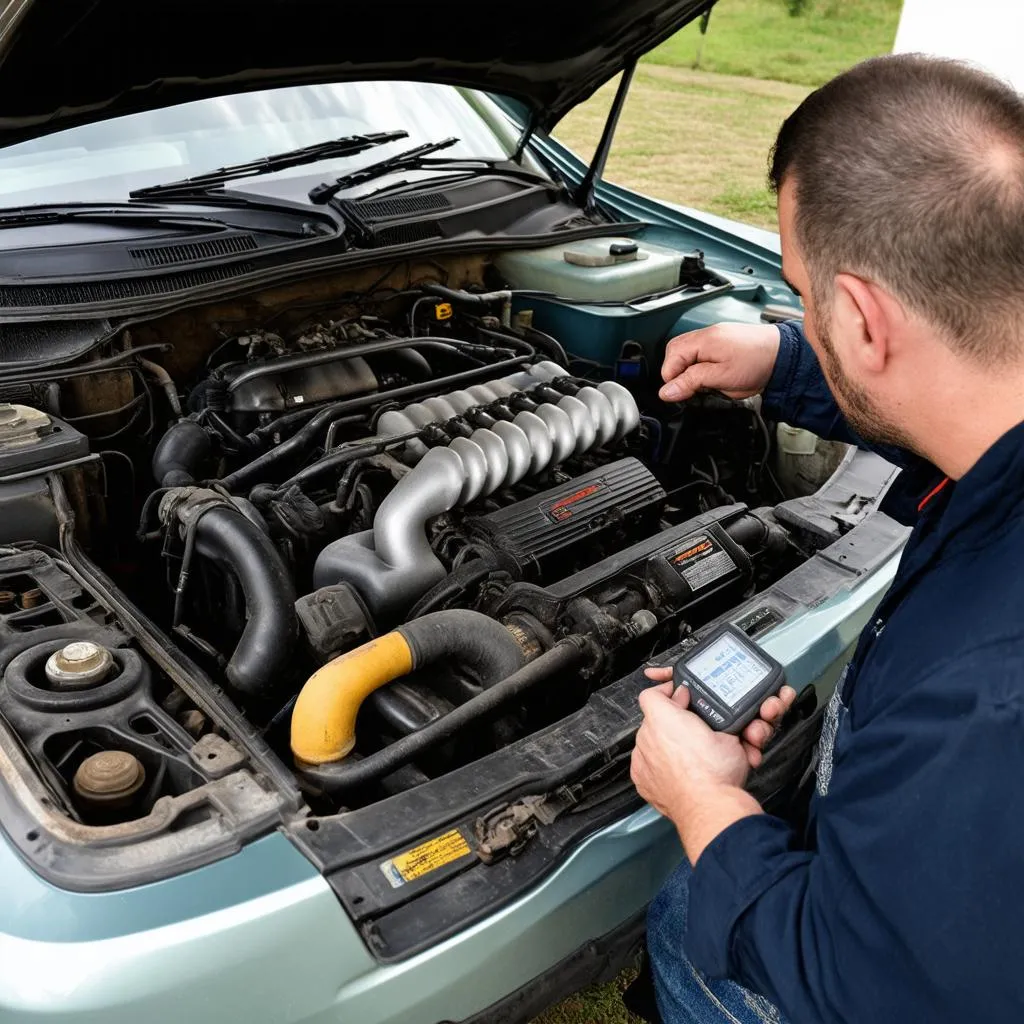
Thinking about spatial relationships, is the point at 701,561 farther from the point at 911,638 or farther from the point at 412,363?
the point at 412,363

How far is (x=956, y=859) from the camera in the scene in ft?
2.90

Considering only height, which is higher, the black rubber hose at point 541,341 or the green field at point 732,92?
the black rubber hose at point 541,341

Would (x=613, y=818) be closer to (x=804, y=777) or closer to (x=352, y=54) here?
(x=804, y=777)

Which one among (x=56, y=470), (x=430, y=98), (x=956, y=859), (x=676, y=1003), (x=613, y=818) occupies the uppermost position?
(x=430, y=98)

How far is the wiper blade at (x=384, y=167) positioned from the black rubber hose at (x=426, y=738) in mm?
1538

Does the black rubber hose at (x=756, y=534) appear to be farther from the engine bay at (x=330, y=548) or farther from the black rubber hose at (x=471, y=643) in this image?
the black rubber hose at (x=471, y=643)

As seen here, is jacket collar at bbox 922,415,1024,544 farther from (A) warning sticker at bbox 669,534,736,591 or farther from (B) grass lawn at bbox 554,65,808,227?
(B) grass lawn at bbox 554,65,808,227

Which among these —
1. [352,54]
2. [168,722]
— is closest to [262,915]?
[168,722]

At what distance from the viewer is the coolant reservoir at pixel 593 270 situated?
266 cm

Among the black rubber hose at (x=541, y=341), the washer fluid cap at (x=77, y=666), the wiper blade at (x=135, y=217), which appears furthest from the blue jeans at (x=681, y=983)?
the wiper blade at (x=135, y=217)

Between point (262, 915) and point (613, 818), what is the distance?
0.51 meters

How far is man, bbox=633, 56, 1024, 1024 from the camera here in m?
0.89

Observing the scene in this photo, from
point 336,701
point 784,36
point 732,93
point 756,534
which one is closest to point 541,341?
point 756,534

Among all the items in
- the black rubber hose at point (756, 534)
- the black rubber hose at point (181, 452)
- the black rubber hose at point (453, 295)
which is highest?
the black rubber hose at point (453, 295)
